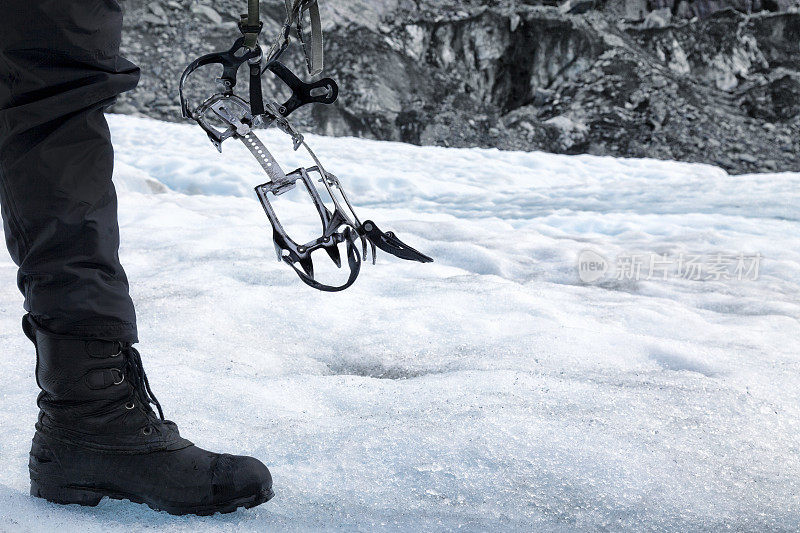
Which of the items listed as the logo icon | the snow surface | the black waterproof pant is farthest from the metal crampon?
the logo icon

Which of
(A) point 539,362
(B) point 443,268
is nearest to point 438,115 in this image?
(B) point 443,268

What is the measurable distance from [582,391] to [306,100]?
1008 mm

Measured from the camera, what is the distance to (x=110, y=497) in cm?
107

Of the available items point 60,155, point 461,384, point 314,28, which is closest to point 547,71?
point 461,384

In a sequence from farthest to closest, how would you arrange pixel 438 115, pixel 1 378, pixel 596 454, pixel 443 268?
pixel 438 115, pixel 443 268, pixel 1 378, pixel 596 454

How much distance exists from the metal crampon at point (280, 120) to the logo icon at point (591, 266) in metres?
2.04

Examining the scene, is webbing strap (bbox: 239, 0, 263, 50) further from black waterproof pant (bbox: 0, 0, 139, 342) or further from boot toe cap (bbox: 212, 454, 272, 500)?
boot toe cap (bbox: 212, 454, 272, 500)

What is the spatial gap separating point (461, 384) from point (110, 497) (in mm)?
848

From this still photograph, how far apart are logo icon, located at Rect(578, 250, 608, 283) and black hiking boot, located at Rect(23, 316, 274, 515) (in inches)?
85.3

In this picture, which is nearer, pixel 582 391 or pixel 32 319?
pixel 32 319

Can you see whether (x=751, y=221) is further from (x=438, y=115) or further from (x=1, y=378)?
(x=438, y=115)

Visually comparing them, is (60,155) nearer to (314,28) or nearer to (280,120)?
(280,120)

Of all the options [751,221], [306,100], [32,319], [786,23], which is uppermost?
[786,23]

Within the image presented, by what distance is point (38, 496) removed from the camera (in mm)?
1067
